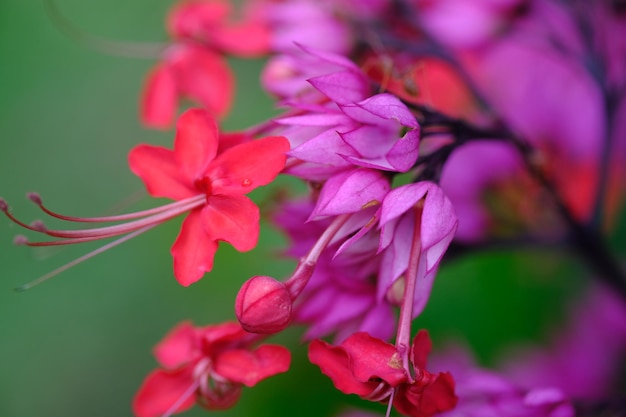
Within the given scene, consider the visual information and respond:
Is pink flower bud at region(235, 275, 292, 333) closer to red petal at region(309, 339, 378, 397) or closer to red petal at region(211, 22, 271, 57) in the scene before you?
red petal at region(309, 339, 378, 397)

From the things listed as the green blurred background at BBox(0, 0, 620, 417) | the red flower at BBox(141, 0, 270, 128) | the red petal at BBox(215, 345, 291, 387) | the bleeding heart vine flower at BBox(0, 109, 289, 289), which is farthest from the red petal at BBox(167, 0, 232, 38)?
the red petal at BBox(215, 345, 291, 387)

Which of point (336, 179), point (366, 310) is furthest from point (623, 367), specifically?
point (336, 179)

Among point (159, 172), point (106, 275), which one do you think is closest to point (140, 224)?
point (159, 172)

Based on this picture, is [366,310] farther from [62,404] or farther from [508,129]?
[62,404]

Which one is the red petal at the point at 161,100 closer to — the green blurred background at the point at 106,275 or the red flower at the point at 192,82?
the red flower at the point at 192,82

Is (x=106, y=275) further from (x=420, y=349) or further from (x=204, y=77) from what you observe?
(x=420, y=349)

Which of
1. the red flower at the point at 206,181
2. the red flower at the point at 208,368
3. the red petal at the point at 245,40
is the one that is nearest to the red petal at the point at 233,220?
the red flower at the point at 206,181
